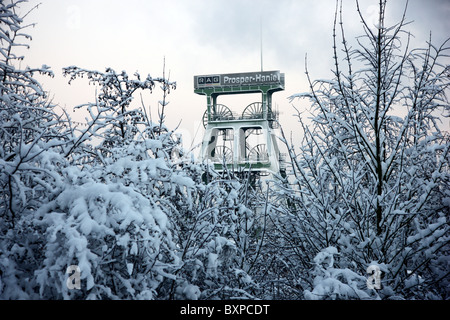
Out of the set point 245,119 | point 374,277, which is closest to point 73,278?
point 374,277

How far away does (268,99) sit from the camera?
79.9 ft

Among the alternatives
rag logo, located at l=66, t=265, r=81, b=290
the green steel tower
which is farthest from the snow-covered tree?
the green steel tower

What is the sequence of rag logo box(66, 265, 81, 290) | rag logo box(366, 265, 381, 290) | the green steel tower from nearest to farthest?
rag logo box(66, 265, 81, 290), rag logo box(366, 265, 381, 290), the green steel tower

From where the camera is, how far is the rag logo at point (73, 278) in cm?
274

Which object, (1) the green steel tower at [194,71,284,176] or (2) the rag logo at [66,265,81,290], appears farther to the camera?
(1) the green steel tower at [194,71,284,176]

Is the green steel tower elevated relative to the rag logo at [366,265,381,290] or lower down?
elevated

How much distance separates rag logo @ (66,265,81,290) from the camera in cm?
274

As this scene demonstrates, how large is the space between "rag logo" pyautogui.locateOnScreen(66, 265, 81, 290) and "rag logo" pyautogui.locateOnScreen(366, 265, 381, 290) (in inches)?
112

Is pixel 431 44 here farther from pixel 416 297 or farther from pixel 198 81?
pixel 198 81

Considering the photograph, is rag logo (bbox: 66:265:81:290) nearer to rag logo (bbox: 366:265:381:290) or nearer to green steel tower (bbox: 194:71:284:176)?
rag logo (bbox: 366:265:381:290)
